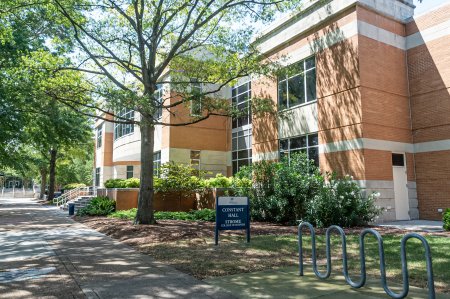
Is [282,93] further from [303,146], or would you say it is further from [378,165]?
[378,165]

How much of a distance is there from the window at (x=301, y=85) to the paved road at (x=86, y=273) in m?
11.1

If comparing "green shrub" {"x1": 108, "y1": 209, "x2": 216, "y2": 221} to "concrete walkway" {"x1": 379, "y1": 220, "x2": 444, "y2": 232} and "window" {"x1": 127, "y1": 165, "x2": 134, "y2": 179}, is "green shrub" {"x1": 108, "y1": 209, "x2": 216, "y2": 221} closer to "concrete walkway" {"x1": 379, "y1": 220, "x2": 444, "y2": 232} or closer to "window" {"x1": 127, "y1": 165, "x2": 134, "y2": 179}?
"concrete walkway" {"x1": 379, "y1": 220, "x2": 444, "y2": 232}

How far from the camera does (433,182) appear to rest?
50.0 ft

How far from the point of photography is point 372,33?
15.6 m

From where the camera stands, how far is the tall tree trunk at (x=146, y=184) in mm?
13625

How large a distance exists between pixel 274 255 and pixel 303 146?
10.3m

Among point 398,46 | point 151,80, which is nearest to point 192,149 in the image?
point 151,80

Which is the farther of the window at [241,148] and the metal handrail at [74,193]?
the metal handrail at [74,193]

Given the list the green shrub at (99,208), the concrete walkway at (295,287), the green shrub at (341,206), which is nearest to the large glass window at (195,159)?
the green shrub at (99,208)

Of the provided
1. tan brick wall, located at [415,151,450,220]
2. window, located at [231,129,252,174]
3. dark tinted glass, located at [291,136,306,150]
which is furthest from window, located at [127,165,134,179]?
tan brick wall, located at [415,151,450,220]

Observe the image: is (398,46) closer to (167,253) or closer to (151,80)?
(151,80)

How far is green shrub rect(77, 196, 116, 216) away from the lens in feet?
63.5

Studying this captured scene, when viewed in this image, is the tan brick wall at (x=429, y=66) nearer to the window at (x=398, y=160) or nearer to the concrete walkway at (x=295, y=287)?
the window at (x=398, y=160)

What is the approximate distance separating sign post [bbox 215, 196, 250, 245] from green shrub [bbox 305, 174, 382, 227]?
13.9 feet
